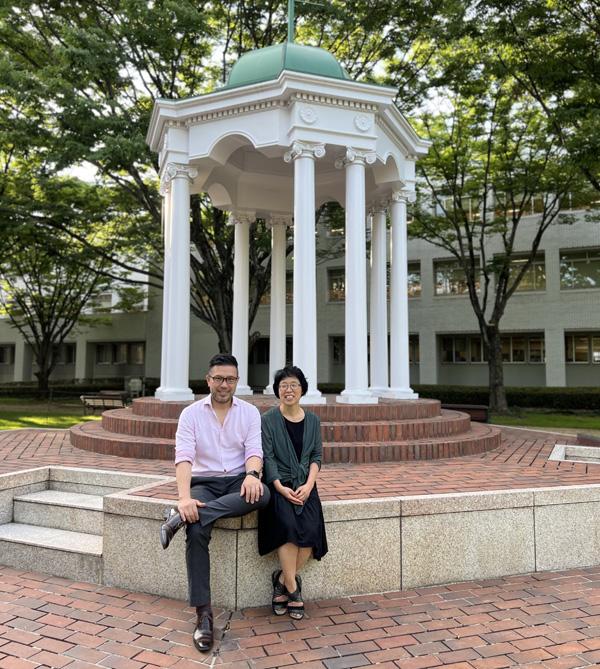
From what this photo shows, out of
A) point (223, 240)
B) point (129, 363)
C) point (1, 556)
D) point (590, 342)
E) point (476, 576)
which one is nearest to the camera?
point (476, 576)

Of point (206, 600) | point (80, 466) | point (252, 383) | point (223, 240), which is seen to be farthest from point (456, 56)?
point (252, 383)

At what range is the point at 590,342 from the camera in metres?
26.8

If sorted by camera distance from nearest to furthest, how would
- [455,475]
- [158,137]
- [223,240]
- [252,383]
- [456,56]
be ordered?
[455,475] < [158,137] < [456,56] < [223,240] < [252,383]

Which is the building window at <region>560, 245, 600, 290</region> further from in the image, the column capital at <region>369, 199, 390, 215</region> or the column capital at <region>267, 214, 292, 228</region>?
the column capital at <region>267, 214, 292, 228</region>

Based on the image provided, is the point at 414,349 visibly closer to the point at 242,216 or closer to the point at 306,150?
the point at 242,216

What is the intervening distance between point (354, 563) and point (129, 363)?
35.6 metres

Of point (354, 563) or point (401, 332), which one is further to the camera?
point (401, 332)

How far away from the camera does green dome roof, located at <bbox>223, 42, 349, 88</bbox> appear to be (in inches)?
378

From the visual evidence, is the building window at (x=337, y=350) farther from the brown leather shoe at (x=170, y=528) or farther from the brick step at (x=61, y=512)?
the brown leather shoe at (x=170, y=528)

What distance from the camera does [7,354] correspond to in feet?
138

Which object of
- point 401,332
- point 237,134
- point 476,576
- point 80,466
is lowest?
point 476,576

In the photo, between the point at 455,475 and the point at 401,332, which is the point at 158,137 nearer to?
the point at 401,332

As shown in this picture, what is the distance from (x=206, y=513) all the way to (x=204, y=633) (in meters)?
0.75

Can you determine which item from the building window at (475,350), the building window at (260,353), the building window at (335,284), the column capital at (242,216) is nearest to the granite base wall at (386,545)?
the column capital at (242,216)
